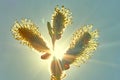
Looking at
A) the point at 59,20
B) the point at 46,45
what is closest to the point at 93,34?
the point at 59,20

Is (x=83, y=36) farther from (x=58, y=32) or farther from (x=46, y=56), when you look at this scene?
(x=46, y=56)

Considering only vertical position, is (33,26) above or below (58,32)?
above

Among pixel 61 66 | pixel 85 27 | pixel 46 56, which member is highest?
pixel 85 27

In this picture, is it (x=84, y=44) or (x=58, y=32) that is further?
(x=84, y=44)

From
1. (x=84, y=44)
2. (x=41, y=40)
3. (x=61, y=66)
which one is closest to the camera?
(x=61, y=66)

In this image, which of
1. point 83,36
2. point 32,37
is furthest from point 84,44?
point 32,37

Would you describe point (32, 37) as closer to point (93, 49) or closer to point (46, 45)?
point (46, 45)

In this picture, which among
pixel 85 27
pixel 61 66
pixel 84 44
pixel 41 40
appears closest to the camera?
pixel 61 66

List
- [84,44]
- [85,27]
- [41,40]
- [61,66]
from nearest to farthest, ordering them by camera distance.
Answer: [61,66] → [41,40] → [84,44] → [85,27]

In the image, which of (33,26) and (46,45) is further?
(33,26)
